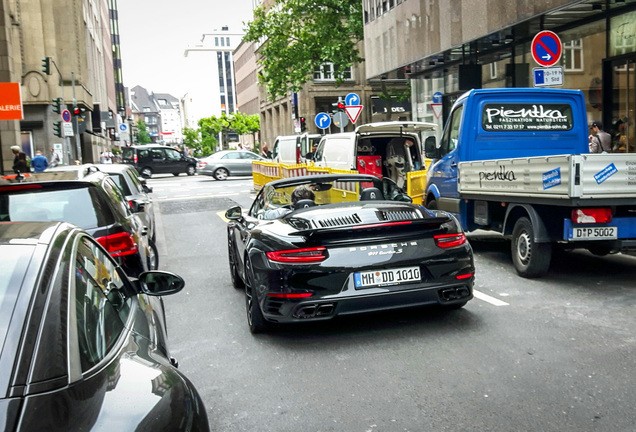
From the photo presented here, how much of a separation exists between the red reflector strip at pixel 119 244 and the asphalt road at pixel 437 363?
2.83ft

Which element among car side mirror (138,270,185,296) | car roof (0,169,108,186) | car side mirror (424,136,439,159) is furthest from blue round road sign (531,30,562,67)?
car side mirror (138,270,185,296)

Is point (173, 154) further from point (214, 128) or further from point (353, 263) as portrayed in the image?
point (214, 128)

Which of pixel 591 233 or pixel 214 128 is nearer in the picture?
pixel 591 233

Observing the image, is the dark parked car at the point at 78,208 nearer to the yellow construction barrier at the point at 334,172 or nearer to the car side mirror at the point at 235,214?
the car side mirror at the point at 235,214

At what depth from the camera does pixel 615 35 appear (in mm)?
16047

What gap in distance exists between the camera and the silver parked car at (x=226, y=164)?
1470 inches

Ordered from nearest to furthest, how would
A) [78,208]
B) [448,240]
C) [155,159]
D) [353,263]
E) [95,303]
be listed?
1. [95,303]
2. [353,263]
3. [448,240]
4. [78,208]
5. [155,159]

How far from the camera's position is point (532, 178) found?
8031mm

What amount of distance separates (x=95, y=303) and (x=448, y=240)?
12.7 ft

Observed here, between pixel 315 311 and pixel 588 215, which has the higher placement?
pixel 588 215

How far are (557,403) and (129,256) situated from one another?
12.9 feet

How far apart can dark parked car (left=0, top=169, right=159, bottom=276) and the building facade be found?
11.9 metres

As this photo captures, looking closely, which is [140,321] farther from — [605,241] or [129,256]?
[605,241]

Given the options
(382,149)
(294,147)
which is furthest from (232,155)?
(382,149)
